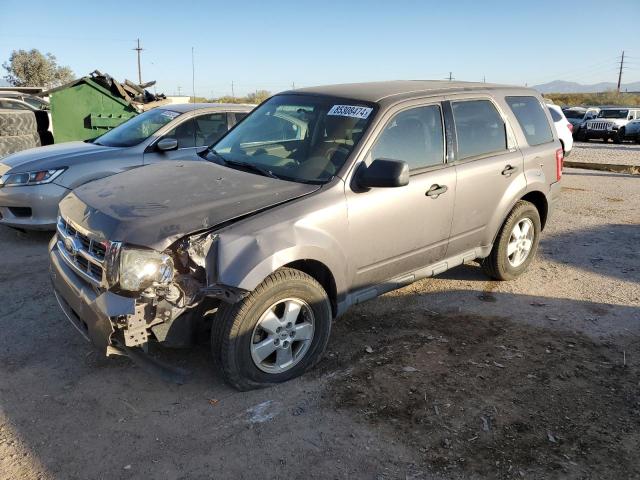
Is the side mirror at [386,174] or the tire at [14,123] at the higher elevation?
the tire at [14,123]

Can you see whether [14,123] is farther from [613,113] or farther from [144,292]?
[613,113]

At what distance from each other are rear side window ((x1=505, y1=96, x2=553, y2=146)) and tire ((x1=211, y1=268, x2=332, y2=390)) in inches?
114

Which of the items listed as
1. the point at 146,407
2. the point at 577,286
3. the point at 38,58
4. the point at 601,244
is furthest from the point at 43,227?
the point at 38,58

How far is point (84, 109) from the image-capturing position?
1206 centimetres

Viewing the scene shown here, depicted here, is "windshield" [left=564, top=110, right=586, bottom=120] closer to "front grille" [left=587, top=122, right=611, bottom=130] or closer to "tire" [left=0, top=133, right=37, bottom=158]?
"front grille" [left=587, top=122, right=611, bottom=130]

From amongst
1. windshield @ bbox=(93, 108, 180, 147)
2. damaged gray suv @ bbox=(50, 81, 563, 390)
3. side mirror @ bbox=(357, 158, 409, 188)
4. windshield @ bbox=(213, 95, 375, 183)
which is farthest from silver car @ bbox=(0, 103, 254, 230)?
side mirror @ bbox=(357, 158, 409, 188)

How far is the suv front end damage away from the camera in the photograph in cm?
283

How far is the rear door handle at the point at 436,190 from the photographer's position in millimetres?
3972

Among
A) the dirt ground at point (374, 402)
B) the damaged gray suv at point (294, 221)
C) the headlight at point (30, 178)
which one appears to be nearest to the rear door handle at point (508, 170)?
the damaged gray suv at point (294, 221)

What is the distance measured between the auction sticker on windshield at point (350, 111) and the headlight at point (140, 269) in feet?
6.00

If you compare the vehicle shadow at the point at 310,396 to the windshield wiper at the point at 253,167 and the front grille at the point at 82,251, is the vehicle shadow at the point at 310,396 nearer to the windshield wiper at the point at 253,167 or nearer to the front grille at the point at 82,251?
the front grille at the point at 82,251

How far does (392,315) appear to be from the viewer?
4.45 metres

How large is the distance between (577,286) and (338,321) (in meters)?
2.57

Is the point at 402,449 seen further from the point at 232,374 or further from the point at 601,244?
the point at 601,244
